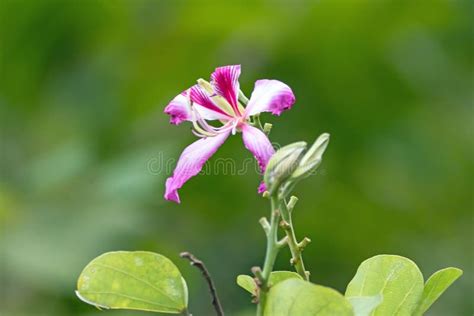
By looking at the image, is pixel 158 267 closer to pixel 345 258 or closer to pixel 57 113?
pixel 345 258

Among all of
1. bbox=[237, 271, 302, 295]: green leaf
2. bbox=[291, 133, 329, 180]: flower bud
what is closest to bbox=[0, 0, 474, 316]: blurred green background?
bbox=[237, 271, 302, 295]: green leaf

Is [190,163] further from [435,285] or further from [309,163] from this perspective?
[435,285]

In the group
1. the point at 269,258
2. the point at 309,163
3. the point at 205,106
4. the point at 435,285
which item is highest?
the point at 205,106

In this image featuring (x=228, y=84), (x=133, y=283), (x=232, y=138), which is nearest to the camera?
(x=133, y=283)

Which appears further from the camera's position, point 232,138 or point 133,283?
point 232,138

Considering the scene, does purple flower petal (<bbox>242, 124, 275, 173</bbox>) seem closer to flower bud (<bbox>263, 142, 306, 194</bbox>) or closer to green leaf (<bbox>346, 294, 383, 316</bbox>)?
flower bud (<bbox>263, 142, 306, 194</bbox>)

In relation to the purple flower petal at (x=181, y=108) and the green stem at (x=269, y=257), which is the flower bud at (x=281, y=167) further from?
the purple flower petal at (x=181, y=108)

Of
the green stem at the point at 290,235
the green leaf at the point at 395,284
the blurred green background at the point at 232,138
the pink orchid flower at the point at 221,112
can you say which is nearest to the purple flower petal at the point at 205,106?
the pink orchid flower at the point at 221,112

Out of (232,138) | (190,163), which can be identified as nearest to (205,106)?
(190,163)
